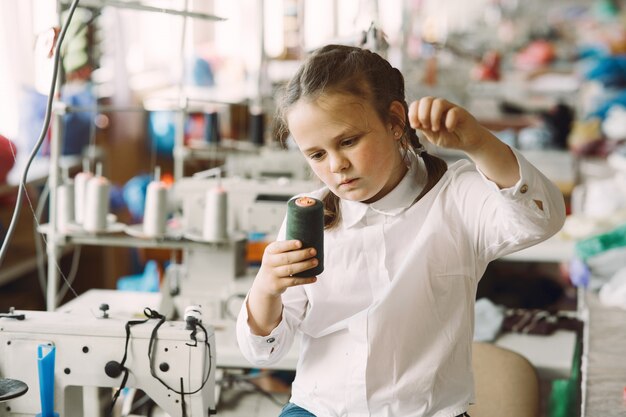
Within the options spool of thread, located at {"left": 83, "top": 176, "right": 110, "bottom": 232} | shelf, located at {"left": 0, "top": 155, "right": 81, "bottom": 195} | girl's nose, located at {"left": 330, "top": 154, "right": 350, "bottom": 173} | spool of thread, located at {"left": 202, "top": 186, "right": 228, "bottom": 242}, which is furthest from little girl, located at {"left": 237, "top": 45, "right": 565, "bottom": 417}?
shelf, located at {"left": 0, "top": 155, "right": 81, "bottom": 195}

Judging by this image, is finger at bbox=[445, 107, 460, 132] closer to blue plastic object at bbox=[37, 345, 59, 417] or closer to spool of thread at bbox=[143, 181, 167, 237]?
blue plastic object at bbox=[37, 345, 59, 417]

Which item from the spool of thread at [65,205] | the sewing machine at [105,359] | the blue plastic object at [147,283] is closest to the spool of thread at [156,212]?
the spool of thread at [65,205]

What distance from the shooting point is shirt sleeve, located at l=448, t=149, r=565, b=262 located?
1.40 metres

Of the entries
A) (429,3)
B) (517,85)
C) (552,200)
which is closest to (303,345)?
(552,200)

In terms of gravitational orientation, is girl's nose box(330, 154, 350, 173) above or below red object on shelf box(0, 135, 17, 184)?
above

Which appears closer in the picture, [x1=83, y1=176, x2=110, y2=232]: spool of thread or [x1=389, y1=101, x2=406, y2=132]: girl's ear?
[x1=389, y1=101, x2=406, y2=132]: girl's ear

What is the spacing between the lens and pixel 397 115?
1555mm

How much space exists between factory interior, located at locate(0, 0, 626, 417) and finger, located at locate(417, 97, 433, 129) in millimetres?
146

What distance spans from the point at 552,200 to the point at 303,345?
0.58 m

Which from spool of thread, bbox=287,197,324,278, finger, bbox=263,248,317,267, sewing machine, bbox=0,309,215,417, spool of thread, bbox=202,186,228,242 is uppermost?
spool of thread, bbox=287,197,324,278

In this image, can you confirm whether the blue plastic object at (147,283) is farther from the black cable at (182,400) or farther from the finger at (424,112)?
the finger at (424,112)

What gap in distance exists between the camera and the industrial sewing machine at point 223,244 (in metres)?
2.57

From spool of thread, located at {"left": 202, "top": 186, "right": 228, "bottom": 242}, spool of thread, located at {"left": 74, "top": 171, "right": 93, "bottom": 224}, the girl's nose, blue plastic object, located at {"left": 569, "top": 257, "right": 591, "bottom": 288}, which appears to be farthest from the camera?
blue plastic object, located at {"left": 569, "top": 257, "right": 591, "bottom": 288}

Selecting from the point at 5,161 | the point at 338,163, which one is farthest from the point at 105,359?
the point at 5,161
